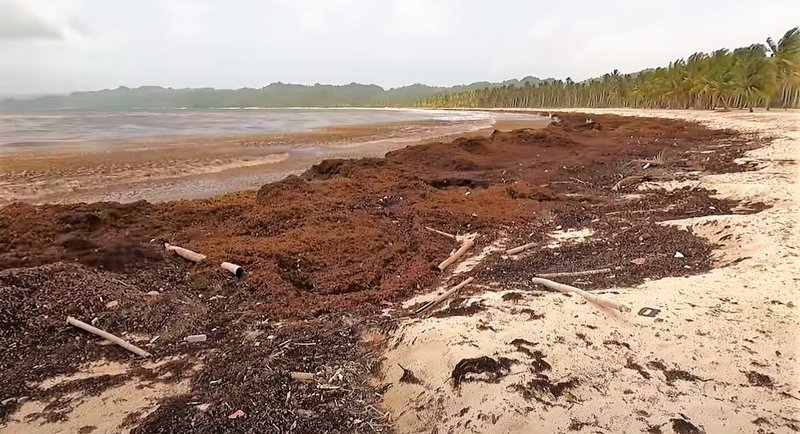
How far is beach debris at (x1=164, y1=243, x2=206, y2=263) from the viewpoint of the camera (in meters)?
7.50

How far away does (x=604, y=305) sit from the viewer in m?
4.92

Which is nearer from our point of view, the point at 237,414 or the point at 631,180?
the point at 237,414

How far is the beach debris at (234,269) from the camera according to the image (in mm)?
7023

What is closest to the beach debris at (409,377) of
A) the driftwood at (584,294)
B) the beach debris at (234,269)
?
the driftwood at (584,294)

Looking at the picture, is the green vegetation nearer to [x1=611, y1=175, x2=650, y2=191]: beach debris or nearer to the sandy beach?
[x1=611, y1=175, x2=650, y2=191]: beach debris

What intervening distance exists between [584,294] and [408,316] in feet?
6.58

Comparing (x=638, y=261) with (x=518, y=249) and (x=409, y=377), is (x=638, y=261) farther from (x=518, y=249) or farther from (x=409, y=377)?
(x=409, y=377)

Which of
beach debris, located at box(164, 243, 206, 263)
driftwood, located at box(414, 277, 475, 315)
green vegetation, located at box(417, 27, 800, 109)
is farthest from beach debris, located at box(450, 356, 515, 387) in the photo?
green vegetation, located at box(417, 27, 800, 109)

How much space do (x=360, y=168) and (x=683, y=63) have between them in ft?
237

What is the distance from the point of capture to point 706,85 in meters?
53.0

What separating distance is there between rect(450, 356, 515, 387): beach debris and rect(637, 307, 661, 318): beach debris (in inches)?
63.2

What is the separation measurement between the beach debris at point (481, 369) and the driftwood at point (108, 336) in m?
3.37

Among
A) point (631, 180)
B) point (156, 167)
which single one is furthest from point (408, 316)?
point (156, 167)

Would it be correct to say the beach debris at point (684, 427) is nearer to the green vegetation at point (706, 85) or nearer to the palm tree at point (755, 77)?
the green vegetation at point (706, 85)
